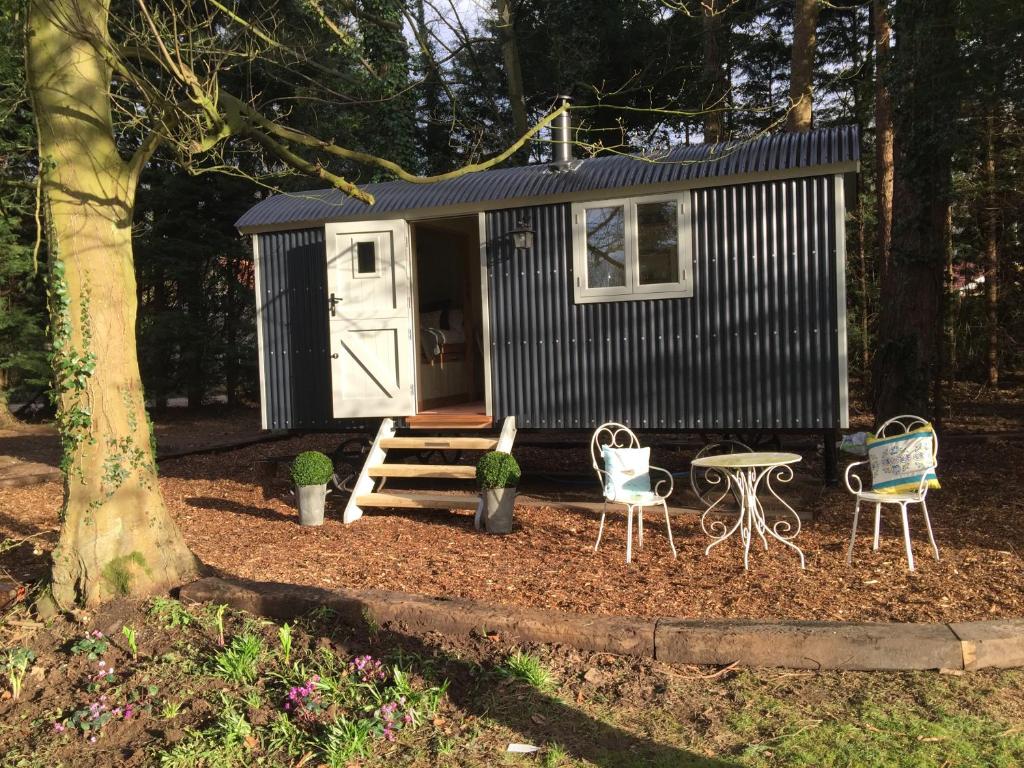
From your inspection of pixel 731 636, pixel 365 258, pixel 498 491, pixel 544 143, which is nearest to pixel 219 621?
pixel 731 636

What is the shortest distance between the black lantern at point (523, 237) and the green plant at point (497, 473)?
84.3 inches

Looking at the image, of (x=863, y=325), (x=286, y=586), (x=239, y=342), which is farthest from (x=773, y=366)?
(x=239, y=342)

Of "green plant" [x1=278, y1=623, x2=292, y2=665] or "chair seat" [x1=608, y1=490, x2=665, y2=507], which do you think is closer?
"green plant" [x1=278, y1=623, x2=292, y2=665]

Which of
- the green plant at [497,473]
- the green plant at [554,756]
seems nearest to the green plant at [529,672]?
the green plant at [554,756]

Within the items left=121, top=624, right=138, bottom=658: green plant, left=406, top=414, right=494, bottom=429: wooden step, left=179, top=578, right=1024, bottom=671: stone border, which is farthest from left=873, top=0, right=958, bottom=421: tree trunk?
left=121, top=624, right=138, bottom=658: green plant

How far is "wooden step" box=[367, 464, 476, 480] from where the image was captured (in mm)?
7395

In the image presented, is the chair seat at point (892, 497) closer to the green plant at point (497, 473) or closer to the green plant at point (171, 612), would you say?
the green plant at point (497, 473)

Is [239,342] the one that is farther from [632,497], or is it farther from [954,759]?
[954,759]

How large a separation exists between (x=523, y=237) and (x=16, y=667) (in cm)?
534

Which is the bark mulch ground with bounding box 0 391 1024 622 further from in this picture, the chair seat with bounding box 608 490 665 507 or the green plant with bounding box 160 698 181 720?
the green plant with bounding box 160 698 181 720

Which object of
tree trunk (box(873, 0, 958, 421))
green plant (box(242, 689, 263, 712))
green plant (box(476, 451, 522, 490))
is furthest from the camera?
tree trunk (box(873, 0, 958, 421))

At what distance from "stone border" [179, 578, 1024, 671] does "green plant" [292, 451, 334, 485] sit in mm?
3171

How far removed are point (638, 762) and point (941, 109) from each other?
8.07 metres

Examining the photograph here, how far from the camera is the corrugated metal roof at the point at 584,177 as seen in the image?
23.5ft
